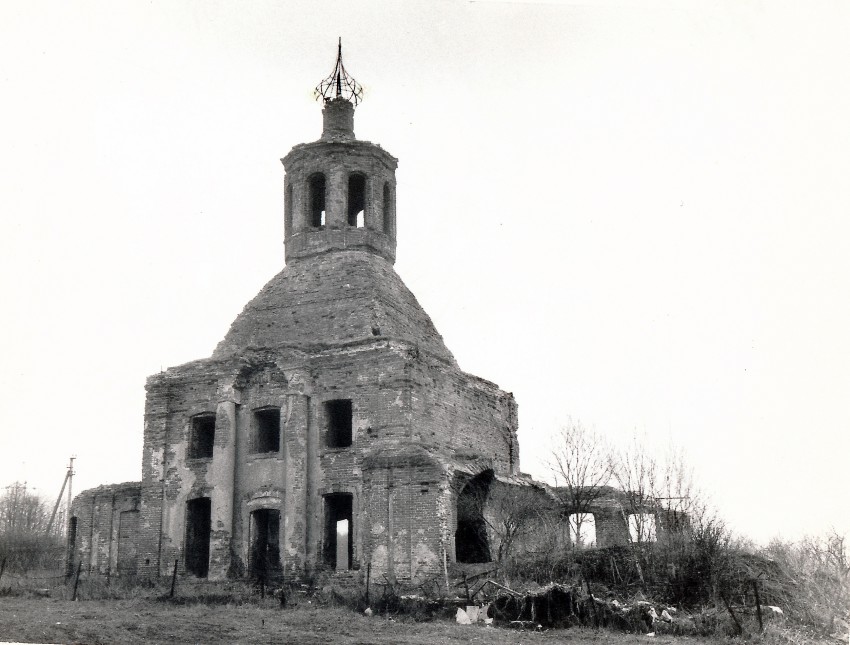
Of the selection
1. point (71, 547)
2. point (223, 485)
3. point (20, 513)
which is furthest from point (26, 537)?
point (223, 485)

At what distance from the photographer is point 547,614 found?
1420cm

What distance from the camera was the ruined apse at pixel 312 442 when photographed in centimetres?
1856

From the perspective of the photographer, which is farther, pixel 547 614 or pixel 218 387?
pixel 218 387

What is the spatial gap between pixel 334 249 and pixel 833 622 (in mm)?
14416

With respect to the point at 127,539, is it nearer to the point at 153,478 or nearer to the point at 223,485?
the point at 153,478

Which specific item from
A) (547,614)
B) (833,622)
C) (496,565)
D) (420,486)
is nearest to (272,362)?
(420,486)

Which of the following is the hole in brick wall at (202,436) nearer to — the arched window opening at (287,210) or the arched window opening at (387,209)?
the arched window opening at (287,210)

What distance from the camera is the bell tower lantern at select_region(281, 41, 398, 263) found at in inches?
938

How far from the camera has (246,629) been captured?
13867mm

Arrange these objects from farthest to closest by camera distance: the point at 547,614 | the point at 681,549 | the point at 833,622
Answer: the point at 681,549 → the point at 547,614 → the point at 833,622

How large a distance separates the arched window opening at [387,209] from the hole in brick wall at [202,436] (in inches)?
269

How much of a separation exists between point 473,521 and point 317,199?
9759 mm

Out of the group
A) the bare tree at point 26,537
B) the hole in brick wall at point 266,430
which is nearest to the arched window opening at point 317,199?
the hole in brick wall at point 266,430

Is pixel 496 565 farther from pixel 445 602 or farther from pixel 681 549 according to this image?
pixel 681 549
